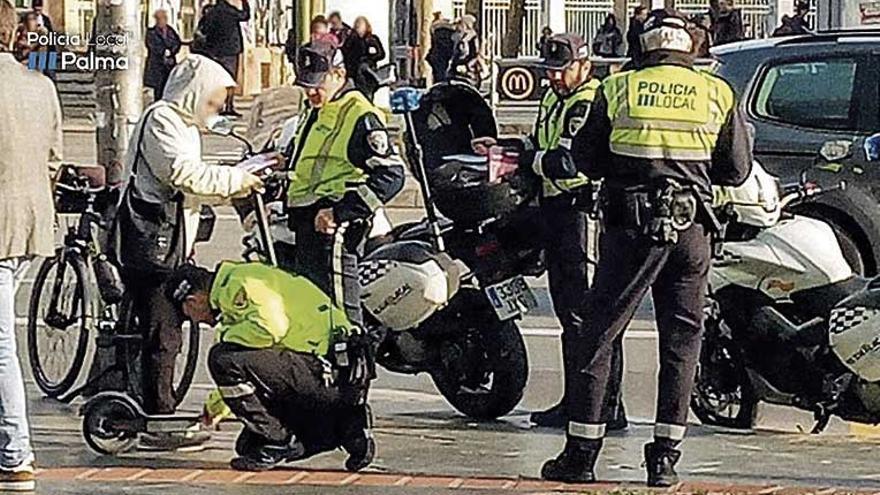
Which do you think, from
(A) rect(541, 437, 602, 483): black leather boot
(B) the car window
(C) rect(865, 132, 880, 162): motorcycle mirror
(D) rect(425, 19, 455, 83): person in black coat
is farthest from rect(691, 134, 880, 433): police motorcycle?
(D) rect(425, 19, 455, 83): person in black coat

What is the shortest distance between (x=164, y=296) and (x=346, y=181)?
0.93 metres

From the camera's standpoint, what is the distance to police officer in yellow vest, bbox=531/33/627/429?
371 inches

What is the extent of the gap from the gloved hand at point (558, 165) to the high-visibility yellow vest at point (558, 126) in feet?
0.19

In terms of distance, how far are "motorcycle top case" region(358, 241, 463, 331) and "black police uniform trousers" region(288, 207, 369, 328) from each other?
24 cm

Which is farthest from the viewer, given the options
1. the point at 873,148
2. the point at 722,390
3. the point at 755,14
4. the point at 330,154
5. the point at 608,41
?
the point at 755,14

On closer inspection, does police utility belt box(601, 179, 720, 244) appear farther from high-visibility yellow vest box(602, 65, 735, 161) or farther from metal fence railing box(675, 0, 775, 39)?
metal fence railing box(675, 0, 775, 39)

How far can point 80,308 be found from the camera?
1018 centimetres

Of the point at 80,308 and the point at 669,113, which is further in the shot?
the point at 80,308

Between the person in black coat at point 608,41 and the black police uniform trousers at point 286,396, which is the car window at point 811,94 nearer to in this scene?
the black police uniform trousers at point 286,396

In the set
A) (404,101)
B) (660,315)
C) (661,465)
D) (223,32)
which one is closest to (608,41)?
(223,32)

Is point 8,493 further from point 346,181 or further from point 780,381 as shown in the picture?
point 780,381

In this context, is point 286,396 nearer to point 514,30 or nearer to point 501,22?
point 514,30

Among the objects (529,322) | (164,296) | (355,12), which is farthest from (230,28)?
(164,296)

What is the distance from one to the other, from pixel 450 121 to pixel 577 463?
252 centimetres
